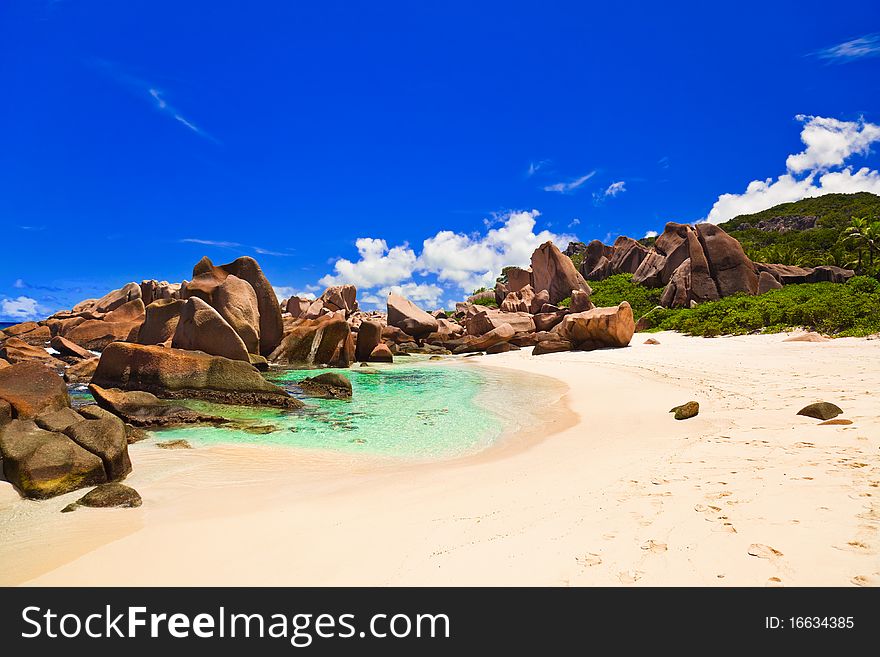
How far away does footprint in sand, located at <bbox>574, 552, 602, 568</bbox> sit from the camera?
8.92 feet

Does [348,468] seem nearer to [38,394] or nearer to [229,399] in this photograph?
[38,394]

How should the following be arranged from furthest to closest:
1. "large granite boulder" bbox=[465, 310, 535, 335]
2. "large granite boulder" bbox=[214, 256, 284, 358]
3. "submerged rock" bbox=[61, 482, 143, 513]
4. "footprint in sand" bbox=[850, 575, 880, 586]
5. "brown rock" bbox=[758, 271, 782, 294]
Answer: "large granite boulder" bbox=[465, 310, 535, 335], "brown rock" bbox=[758, 271, 782, 294], "large granite boulder" bbox=[214, 256, 284, 358], "submerged rock" bbox=[61, 482, 143, 513], "footprint in sand" bbox=[850, 575, 880, 586]

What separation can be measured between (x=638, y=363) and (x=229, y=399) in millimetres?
12371

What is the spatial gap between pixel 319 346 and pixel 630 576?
18.8 m

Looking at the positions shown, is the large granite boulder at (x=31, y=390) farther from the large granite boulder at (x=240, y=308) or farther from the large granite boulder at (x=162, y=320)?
the large granite boulder at (x=162, y=320)

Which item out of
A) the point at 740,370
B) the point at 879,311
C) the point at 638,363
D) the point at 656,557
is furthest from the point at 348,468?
the point at 879,311

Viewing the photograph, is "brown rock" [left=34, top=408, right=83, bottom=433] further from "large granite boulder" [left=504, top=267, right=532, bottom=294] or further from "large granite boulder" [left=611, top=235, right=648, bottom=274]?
"large granite boulder" [left=611, top=235, right=648, bottom=274]

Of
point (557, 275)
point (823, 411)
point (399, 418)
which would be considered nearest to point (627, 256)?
point (557, 275)

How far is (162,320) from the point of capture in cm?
1708

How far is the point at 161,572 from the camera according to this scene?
9.82ft

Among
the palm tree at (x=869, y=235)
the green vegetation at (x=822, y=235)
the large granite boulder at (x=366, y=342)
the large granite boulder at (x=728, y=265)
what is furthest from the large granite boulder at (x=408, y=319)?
the palm tree at (x=869, y=235)

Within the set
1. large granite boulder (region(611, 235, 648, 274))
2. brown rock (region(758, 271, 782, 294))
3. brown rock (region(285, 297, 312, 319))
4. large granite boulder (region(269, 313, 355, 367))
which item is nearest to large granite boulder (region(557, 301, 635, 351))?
large granite boulder (region(269, 313, 355, 367))

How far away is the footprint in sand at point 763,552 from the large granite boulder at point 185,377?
9.58m

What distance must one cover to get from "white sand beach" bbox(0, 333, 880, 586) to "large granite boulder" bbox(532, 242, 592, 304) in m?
31.2
